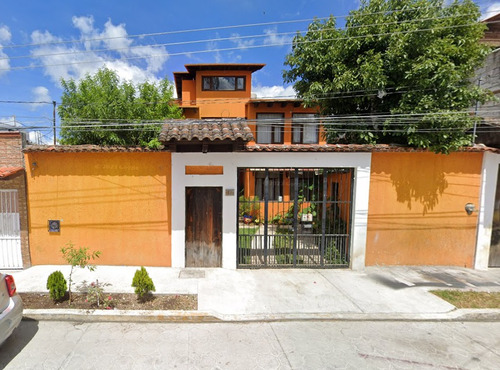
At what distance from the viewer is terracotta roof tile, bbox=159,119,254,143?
5195 mm

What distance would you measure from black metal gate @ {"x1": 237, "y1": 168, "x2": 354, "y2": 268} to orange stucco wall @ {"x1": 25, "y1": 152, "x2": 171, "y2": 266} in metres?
2.09

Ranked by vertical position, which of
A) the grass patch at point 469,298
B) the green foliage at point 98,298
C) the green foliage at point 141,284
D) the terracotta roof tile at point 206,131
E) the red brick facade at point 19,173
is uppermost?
the terracotta roof tile at point 206,131

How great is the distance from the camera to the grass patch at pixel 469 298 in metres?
4.61

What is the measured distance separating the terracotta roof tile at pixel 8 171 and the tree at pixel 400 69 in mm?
7851

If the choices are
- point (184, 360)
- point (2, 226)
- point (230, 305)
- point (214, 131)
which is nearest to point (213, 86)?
point (214, 131)

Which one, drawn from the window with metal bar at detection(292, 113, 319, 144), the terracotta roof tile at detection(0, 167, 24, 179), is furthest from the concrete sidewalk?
the window with metal bar at detection(292, 113, 319, 144)

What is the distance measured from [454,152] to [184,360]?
7541mm

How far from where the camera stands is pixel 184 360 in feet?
10.5

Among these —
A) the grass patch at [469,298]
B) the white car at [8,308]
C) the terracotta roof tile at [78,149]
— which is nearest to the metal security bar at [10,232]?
the terracotta roof tile at [78,149]

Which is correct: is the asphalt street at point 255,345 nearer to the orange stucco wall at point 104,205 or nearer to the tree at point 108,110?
the orange stucco wall at point 104,205

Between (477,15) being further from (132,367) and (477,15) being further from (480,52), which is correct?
(132,367)

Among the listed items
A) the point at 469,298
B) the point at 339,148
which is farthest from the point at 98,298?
the point at 469,298

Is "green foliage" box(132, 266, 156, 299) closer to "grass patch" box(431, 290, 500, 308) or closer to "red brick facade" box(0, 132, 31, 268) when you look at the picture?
"red brick facade" box(0, 132, 31, 268)

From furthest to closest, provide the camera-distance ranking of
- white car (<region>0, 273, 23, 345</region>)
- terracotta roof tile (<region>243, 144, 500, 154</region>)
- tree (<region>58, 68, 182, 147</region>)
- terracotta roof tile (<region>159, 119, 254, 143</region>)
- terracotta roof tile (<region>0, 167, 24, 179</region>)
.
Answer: tree (<region>58, 68, 182, 147</region>), terracotta roof tile (<region>243, 144, 500, 154</region>), terracotta roof tile (<region>0, 167, 24, 179</region>), terracotta roof tile (<region>159, 119, 254, 143</region>), white car (<region>0, 273, 23, 345</region>)
